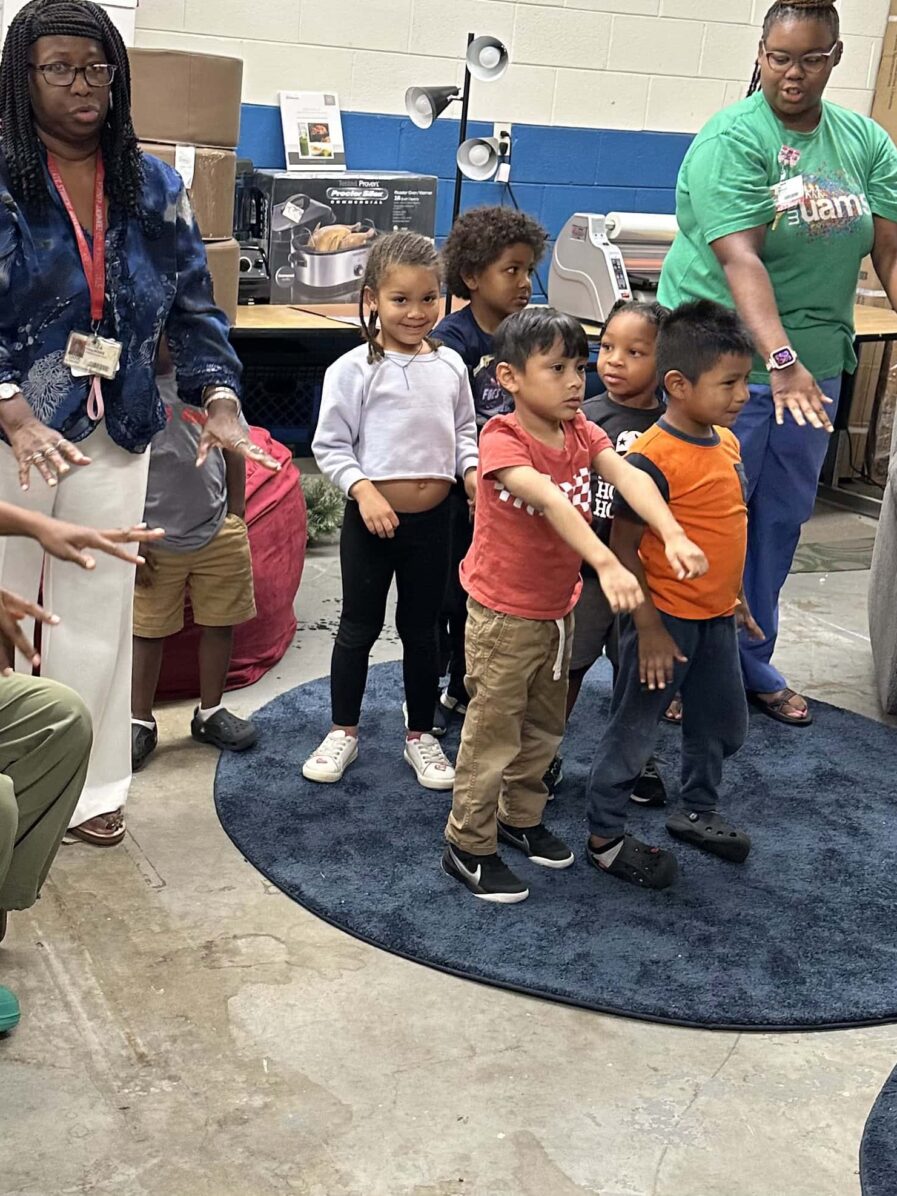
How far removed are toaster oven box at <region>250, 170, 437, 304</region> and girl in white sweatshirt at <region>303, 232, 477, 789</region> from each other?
6.94 feet

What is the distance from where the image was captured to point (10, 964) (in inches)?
93.9

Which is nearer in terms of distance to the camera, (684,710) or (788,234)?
(684,710)

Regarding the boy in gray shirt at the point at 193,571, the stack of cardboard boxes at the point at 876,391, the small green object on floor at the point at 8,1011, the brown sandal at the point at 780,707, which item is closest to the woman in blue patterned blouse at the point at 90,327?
the boy in gray shirt at the point at 193,571

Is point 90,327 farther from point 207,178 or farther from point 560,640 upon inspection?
point 207,178

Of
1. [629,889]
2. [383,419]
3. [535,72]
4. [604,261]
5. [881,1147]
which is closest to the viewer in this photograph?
[881,1147]

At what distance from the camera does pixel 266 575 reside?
3701mm

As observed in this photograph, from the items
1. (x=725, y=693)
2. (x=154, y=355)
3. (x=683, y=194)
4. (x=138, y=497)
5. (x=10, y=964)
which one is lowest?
(x=10, y=964)

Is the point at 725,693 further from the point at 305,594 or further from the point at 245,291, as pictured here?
the point at 245,291

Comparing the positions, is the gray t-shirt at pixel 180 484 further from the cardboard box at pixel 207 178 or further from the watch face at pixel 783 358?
the watch face at pixel 783 358

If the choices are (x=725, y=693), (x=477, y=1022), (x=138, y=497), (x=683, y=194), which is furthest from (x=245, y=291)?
(x=477, y=1022)

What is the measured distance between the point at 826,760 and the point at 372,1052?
1.64 metres

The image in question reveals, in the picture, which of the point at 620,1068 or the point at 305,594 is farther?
the point at 305,594

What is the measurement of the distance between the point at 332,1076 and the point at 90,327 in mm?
1291

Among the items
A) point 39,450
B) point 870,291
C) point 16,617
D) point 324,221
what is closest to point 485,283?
point 39,450
